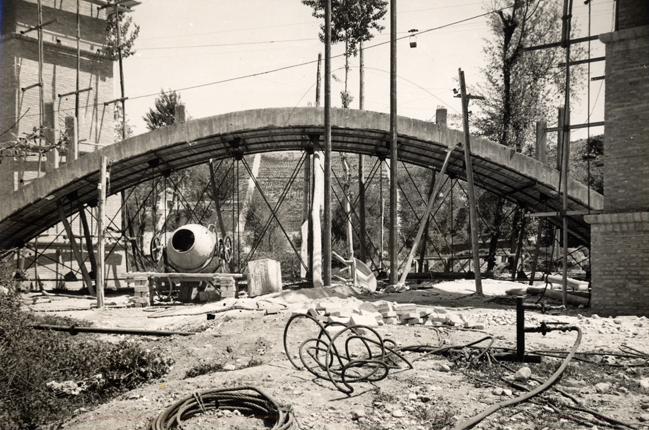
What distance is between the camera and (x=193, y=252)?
1614 centimetres

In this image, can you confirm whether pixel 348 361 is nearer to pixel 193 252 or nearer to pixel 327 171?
pixel 193 252

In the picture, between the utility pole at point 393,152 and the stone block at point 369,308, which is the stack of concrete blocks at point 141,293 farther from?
the utility pole at point 393,152

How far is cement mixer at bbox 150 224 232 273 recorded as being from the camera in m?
16.2

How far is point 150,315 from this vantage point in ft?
44.9

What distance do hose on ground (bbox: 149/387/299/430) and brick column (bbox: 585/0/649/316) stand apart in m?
9.23

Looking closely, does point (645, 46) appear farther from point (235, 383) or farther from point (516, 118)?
point (516, 118)

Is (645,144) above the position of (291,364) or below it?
above

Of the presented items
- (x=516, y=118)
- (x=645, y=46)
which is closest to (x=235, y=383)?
(x=645, y=46)

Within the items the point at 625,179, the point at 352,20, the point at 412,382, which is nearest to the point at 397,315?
the point at 412,382

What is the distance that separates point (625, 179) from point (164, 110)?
31279mm

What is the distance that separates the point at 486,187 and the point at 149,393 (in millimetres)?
16174

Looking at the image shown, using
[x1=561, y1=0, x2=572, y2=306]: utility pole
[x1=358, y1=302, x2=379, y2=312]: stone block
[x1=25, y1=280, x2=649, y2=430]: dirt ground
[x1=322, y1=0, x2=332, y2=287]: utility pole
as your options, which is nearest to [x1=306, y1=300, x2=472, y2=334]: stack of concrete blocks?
[x1=358, y1=302, x2=379, y2=312]: stone block

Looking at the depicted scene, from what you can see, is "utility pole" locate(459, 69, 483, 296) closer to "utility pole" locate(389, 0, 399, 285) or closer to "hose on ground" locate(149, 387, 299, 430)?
"utility pole" locate(389, 0, 399, 285)

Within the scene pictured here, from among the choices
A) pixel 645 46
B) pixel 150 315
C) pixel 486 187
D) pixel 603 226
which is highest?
pixel 645 46
